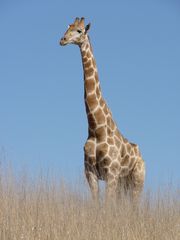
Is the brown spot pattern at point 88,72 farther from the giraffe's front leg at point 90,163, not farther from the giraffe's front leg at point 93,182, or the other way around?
the giraffe's front leg at point 93,182

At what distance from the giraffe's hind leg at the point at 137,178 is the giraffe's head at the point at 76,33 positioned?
2.24m

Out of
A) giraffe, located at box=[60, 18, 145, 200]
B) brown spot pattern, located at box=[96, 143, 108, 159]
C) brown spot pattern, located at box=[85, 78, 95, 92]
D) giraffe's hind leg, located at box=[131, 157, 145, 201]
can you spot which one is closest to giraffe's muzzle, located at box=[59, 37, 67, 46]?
giraffe, located at box=[60, 18, 145, 200]

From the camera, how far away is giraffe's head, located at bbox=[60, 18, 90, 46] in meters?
9.59

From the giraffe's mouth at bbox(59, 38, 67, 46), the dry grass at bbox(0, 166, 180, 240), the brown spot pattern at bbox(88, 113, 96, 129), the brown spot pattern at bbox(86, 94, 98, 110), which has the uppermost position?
the giraffe's mouth at bbox(59, 38, 67, 46)

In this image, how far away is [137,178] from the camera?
1027 centimetres

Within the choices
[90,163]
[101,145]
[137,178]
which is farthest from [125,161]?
[90,163]

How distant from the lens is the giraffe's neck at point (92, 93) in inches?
385

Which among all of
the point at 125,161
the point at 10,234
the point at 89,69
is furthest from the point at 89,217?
the point at 89,69

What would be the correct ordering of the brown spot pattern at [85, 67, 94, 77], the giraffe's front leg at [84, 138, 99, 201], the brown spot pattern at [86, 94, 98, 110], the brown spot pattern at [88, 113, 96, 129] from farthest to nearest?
the brown spot pattern at [85, 67, 94, 77] → the brown spot pattern at [86, 94, 98, 110] → the brown spot pattern at [88, 113, 96, 129] → the giraffe's front leg at [84, 138, 99, 201]

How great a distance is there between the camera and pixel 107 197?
29.5 ft

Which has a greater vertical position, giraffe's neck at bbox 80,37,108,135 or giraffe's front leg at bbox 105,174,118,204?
giraffe's neck at bbox 80,37,108,135

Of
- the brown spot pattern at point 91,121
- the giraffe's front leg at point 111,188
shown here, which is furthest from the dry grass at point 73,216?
the brown spot pattern at point 91,121

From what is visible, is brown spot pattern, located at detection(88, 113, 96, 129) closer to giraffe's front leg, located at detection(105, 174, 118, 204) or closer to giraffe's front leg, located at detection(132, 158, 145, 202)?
giraffe's front leg, located at detection(105, 174, 118, 204)

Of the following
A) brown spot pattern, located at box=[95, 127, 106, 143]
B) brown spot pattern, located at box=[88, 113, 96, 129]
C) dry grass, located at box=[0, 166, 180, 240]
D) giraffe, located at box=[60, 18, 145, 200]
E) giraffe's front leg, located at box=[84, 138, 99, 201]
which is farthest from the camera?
brown spot pattern, located at box=[88, 113, 96, 129]
